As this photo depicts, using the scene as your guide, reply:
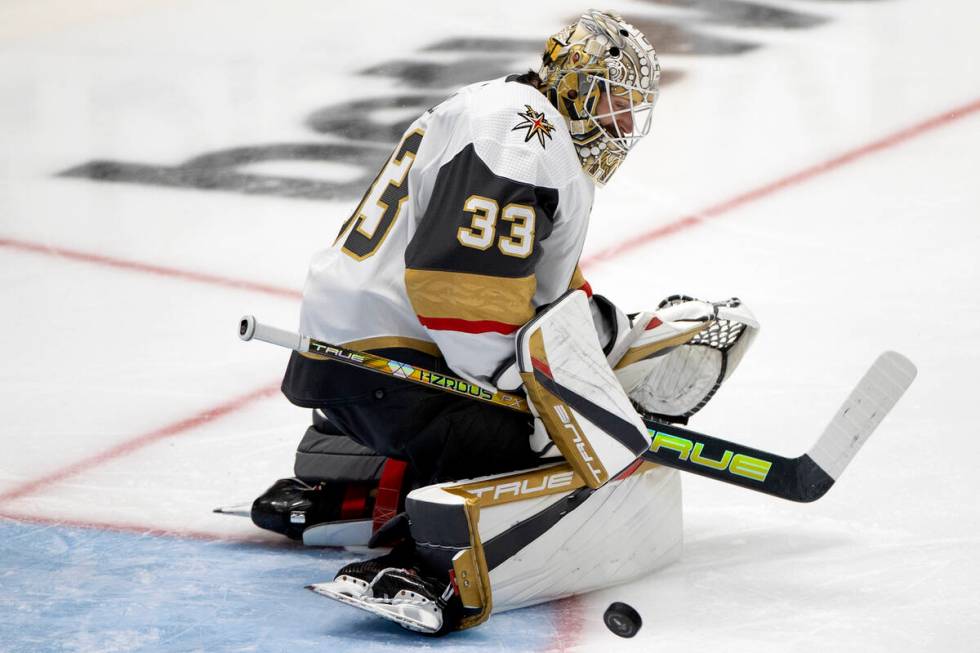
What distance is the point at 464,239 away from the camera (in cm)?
252

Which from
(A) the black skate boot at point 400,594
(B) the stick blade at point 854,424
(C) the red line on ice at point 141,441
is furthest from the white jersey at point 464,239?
(C) the red line on ice at point 141,441

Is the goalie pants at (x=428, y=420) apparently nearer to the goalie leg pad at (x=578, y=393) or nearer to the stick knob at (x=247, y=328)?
the goalie leg pad at (x=578, y=393)

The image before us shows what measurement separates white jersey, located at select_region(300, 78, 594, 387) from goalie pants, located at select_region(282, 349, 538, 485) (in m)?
0.07

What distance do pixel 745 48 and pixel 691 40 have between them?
0.23 metres

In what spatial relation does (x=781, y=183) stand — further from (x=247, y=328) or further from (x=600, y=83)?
(x=247, y=328)

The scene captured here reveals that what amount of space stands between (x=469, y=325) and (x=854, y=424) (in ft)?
2.72

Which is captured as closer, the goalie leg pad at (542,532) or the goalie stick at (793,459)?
the goalie leg pad at (542,532)

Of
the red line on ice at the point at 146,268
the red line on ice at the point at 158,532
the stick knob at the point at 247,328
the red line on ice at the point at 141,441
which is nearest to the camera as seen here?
the stick knob at the point at 247,328

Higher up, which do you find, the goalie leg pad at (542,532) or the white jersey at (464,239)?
the white jersey at (464,239)

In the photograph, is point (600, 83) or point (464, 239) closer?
point (464, 239)

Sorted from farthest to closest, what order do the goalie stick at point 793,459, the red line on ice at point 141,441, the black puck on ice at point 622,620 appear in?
1. the red line on ice at point 141,441
2. the goalie stick at point 793,459
3. the black puck on ice at point 622,620

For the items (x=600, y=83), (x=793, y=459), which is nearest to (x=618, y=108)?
(x=600, y=83)

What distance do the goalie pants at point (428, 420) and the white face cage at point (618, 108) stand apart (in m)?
0.53

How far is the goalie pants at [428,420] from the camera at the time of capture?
275cm
